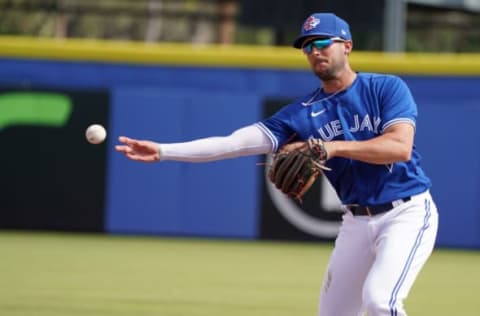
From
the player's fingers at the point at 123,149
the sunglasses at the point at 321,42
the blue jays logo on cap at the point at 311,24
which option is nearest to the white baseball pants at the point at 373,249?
the sunglasses at the point at 321,42

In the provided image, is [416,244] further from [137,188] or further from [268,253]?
[137,188]

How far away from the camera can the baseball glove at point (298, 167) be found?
6.01m

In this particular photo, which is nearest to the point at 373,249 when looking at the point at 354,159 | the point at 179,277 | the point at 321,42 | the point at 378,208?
the point at 378,208

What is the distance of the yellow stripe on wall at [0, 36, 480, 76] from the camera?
14.6 m

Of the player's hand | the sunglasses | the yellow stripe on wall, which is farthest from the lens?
the yellow stripe on wall

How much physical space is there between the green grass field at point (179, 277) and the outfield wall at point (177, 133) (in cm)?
31

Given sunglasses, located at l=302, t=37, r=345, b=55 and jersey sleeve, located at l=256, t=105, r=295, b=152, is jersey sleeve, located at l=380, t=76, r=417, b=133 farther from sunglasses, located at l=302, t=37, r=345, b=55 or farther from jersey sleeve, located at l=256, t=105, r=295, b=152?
jersey sleeve, located at l=256, t=105, r=295, b=152

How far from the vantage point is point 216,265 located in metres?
12.1

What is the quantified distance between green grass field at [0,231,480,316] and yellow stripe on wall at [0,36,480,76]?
88.2 inches

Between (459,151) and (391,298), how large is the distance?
8.94 metres

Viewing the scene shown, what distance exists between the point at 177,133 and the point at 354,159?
28.4 ft

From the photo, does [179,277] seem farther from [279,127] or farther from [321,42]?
[321,42]

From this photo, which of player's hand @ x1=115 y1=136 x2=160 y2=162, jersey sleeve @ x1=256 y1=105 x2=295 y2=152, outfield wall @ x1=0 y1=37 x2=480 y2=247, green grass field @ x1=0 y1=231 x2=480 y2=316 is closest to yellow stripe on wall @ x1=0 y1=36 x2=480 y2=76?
outfield wall @ x1=0 y1=37 x2=480 y2=247

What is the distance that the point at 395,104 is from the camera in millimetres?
6102
